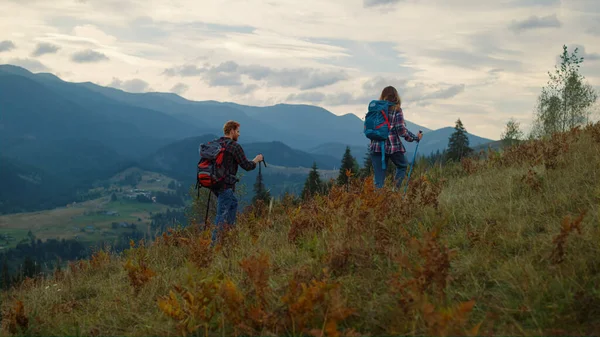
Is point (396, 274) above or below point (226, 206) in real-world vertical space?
above

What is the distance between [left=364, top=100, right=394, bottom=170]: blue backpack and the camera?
842 cm

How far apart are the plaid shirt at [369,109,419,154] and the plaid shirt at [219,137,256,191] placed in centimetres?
238

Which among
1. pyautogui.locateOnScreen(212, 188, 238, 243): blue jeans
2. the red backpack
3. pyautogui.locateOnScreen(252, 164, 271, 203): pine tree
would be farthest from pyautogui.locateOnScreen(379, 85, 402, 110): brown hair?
pyautogui.locateOnScreen(212, 188, 238, 243): blue jeans

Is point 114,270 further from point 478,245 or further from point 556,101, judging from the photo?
point 556,101

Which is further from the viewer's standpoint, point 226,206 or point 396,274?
point 226,206

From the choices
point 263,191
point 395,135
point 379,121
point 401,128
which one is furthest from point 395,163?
point 263,191

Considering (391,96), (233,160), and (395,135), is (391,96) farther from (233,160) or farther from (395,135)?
(233,160)

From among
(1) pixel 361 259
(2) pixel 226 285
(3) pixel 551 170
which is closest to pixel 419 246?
(1) pixel 361 259

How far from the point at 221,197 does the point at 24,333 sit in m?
3.91

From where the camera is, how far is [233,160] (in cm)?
846

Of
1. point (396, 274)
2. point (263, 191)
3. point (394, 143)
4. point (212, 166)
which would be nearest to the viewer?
point (396, 274)

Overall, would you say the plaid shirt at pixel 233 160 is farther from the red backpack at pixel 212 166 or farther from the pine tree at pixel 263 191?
the pine tree at pixel 263 191

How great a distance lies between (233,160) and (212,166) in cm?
42

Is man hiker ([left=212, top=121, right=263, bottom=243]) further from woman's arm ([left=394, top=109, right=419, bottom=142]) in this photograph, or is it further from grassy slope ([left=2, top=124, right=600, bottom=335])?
woman's arm ([left=394, top=109, right=419, bottom=142])
